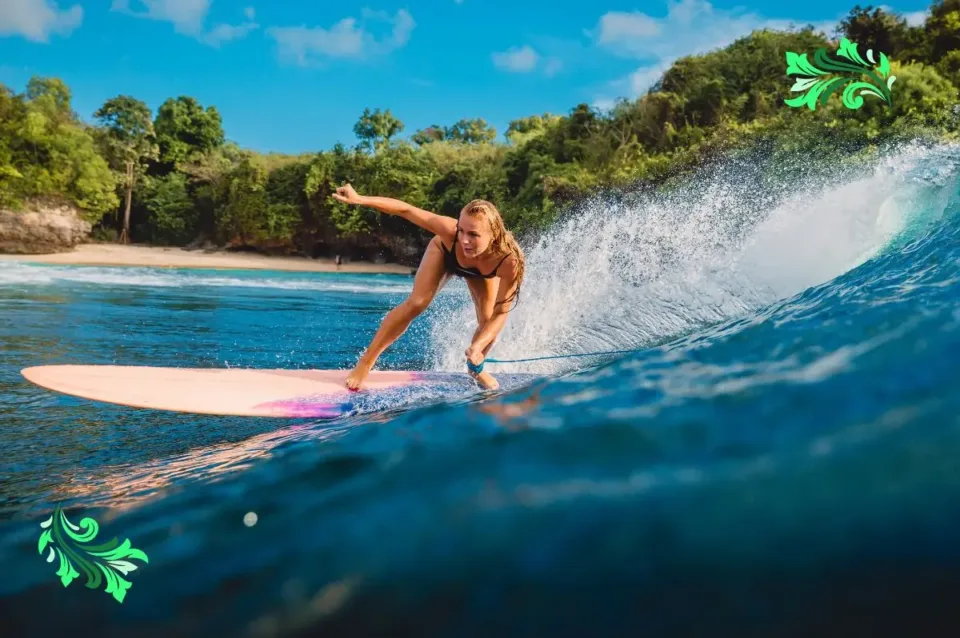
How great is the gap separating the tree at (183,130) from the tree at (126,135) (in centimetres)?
165

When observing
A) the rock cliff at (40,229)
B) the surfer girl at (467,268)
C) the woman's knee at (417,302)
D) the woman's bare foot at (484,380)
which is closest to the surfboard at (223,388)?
the woman's bare foot at (484,380)

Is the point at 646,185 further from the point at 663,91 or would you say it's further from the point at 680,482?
the point at 680,482

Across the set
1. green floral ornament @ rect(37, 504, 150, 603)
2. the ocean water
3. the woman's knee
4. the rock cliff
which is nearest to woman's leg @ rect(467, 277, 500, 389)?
the woman's knee

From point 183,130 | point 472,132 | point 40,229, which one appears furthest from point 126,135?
point 472,132

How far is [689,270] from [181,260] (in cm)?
2410

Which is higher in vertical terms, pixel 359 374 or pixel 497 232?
pixel 497 232

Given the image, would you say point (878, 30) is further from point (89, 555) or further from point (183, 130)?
point (183, 130)

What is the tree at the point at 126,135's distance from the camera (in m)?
30.2

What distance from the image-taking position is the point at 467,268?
393 cm

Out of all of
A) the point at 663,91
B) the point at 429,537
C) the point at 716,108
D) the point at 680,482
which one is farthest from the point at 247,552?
the point at 663,91

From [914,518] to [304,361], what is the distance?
476cm

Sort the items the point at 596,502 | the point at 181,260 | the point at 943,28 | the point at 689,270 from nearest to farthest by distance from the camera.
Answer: the point at 596,502
the point at 689,270
the point at 943,28
the point at 181,260

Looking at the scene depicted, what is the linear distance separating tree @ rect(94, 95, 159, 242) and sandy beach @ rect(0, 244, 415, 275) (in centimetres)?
346

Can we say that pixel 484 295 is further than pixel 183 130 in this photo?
No
